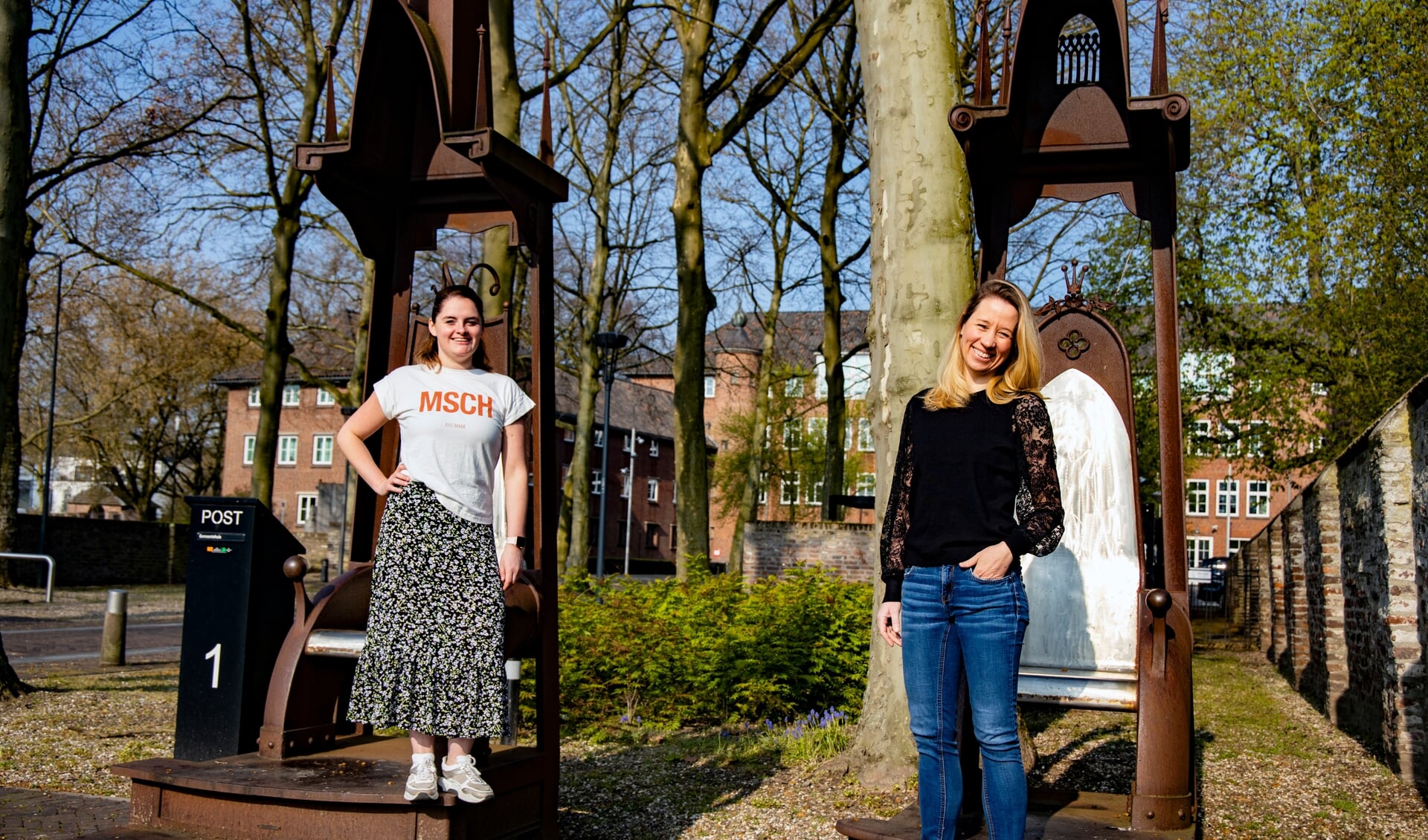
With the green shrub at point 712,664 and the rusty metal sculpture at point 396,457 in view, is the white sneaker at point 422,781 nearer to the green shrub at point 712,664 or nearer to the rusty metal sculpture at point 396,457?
the rusty metal sculpture at point 396,457

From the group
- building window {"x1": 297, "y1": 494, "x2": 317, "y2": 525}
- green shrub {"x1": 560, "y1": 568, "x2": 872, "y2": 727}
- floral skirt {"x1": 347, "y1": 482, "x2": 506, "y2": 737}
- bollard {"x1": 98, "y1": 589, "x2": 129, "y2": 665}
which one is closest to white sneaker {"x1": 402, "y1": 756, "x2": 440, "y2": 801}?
floral skirt {"x1": 347, "y1": 482, "x2": 506, "y2": 737}

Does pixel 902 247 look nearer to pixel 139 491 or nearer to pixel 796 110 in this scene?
pixel 796 110

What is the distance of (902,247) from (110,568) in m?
35.3

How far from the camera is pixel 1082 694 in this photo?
4672 mm

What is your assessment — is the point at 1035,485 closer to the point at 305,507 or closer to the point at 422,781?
the point at 422,781

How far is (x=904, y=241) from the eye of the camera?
664 centimetres

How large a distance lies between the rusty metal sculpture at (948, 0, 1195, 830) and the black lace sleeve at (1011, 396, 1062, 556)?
0.74 metres

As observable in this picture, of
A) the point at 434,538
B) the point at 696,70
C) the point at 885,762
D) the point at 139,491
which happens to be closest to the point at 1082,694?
the point at 885,762

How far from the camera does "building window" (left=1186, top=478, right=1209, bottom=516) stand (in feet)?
218

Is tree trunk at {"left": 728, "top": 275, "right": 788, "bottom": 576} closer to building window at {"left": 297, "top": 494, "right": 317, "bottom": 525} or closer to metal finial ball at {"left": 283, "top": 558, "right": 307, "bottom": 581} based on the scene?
→ metal finial ball at {"left": 283, "top": 558, "right": 307, "bottom": 581}

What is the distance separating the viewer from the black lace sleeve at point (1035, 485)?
3967mm

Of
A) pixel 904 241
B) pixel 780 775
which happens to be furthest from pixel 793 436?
pixel 904 241

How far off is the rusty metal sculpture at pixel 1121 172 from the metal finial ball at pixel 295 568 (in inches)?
124

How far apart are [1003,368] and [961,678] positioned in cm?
105
